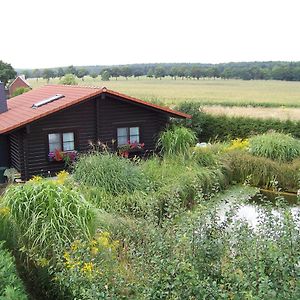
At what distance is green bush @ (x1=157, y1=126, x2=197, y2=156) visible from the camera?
49.8 ft

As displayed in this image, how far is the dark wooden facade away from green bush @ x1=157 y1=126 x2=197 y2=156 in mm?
748

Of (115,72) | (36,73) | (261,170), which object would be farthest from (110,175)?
(36,73)

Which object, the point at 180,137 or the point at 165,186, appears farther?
the point at 180,137

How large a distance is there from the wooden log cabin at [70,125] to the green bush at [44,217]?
6.28 meters

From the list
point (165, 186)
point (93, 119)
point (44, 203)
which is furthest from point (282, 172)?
point (44, 203)

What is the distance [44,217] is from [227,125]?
14.7 m

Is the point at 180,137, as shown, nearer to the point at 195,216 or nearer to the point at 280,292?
the point at 195,216

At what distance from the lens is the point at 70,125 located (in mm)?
14445

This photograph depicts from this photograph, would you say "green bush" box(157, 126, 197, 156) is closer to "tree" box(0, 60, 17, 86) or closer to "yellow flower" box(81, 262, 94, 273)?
"yellow flower" box(81, 262, 94, 273)

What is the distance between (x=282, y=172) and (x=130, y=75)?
65647 mm

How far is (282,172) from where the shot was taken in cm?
1415

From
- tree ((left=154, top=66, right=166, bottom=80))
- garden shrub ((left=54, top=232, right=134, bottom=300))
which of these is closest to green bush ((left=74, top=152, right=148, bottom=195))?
garden shrub ((left=54, top=232, right=134, bottom=300))

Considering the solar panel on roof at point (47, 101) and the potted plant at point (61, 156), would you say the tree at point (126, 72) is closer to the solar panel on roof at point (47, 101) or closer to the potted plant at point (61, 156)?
the solar panel on roof at point (47, 101)

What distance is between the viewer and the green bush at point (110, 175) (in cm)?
1116
